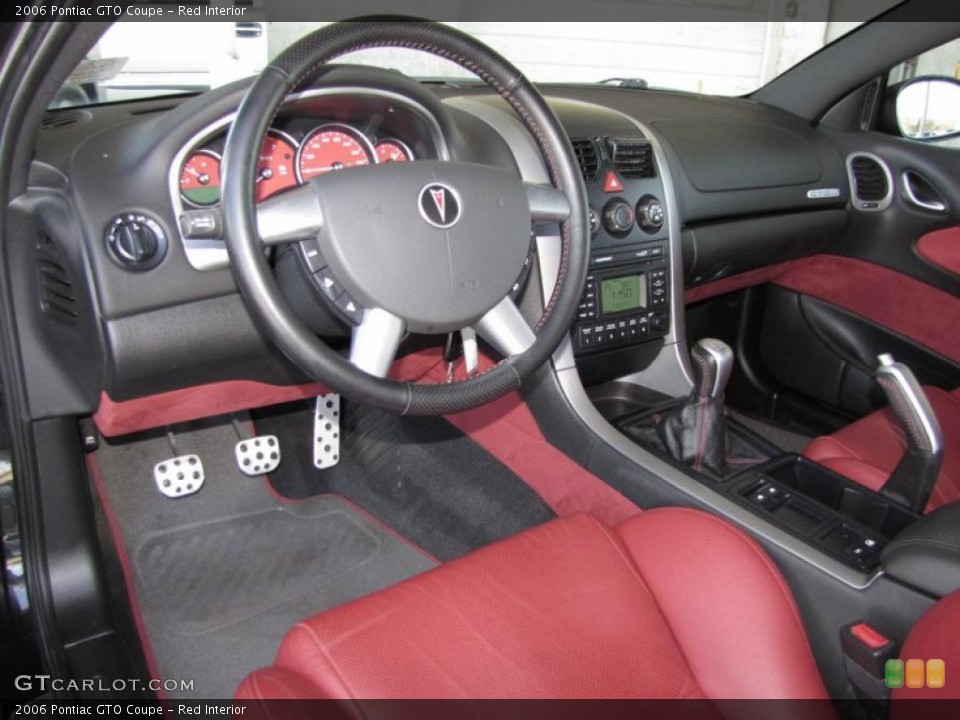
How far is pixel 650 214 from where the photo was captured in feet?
5.82

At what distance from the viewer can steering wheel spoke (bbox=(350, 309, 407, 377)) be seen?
1.05 m

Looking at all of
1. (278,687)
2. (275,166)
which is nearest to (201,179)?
Answer: (275,166)

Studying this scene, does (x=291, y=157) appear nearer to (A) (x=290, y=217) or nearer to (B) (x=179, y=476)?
(A) (x=290, y=217)

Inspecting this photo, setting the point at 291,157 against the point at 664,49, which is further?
the point at 664,49

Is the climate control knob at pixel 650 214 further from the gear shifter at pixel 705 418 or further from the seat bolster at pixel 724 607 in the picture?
the seat bolster at pixel 724 607

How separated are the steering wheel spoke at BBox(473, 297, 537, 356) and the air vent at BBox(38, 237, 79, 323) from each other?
0.64m

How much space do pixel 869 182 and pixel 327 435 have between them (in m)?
1.63

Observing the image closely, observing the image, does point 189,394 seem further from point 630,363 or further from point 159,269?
point 630,363

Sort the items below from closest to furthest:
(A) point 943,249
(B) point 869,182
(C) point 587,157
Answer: (C) point 587,157
(A) point 943,249
(B) point 869,182

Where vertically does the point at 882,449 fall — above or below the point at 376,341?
below

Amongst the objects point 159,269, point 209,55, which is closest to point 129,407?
point 159,269

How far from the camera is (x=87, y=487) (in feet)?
4.72

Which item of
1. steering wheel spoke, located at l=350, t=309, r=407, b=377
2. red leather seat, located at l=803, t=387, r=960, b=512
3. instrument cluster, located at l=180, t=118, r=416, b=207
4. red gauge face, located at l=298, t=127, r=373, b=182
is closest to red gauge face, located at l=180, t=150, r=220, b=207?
instrument cluster, located at l=180, t=118, r=416, b=207
